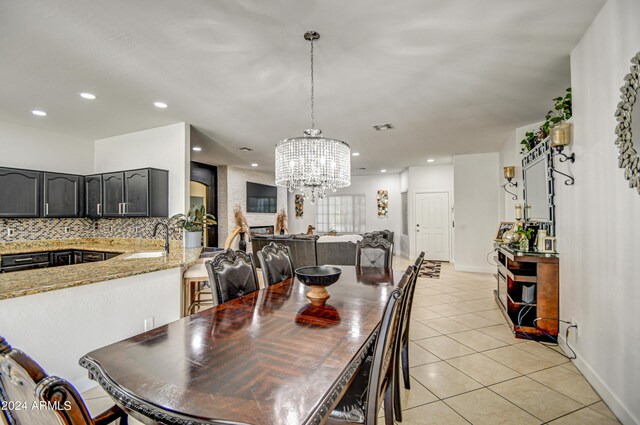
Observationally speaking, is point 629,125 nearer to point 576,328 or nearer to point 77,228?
point 576,328

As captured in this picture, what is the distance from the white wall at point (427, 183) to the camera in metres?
8.07

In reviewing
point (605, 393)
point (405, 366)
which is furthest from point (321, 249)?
point (605, 393)

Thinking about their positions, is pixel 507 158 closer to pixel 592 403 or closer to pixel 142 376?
pixel 592 403

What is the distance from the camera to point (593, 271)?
2.27 m

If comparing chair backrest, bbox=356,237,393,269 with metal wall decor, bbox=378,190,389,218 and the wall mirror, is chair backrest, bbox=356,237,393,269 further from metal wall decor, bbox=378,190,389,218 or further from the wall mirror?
metal wall decor, bbox=378,190,389,218

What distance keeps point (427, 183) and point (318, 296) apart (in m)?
7.07

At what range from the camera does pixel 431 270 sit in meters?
6.86

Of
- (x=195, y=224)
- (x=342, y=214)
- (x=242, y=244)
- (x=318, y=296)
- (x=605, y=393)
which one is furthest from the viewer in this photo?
(x=342, y=214)

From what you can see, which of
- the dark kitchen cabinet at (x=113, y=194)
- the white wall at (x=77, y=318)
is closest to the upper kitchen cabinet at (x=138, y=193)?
the dark kitchen cabinet at (x=113, y=194)

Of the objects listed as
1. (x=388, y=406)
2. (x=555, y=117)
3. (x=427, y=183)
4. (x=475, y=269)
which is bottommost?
(x=475, y=269)

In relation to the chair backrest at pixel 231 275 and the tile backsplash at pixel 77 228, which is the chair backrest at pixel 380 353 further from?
the tile backsplash at pixel 77 228

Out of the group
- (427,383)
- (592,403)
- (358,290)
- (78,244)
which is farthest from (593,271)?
(78,244)

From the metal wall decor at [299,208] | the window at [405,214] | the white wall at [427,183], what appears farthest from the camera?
the metal wall decor at [299,208]

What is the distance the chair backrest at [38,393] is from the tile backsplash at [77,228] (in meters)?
3.92
